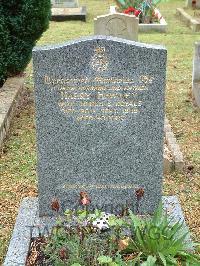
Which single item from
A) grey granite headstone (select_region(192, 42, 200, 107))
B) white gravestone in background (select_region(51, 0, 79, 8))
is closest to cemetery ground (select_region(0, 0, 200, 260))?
grey granite headstone (select_region(192, 42, 200, 107))

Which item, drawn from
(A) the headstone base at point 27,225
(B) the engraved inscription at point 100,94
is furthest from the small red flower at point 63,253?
(B) the engraved inscription at point 100,94

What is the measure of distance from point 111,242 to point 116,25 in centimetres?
502

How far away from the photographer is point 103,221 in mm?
4215

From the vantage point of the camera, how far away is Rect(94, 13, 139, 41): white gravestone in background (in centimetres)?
835

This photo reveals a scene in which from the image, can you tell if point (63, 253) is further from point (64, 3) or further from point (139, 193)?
point (64, 3)

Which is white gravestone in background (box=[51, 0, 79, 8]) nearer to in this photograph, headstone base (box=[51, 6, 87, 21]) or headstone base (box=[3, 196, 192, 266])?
headstone base (box=[51, 6, 87, 21])

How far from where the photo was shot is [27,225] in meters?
4.50

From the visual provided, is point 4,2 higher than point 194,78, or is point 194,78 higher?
point 4,2

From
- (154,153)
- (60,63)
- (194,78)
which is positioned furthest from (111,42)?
(194,78)

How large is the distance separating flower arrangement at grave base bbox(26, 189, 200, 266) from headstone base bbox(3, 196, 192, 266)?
71mm

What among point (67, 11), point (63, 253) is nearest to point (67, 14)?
point (67, 11)

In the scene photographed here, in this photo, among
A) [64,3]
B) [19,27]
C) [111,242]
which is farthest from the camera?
[64,3]

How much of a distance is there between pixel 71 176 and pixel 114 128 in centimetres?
55

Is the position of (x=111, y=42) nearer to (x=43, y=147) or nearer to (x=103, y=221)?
(x=43, y=147)
